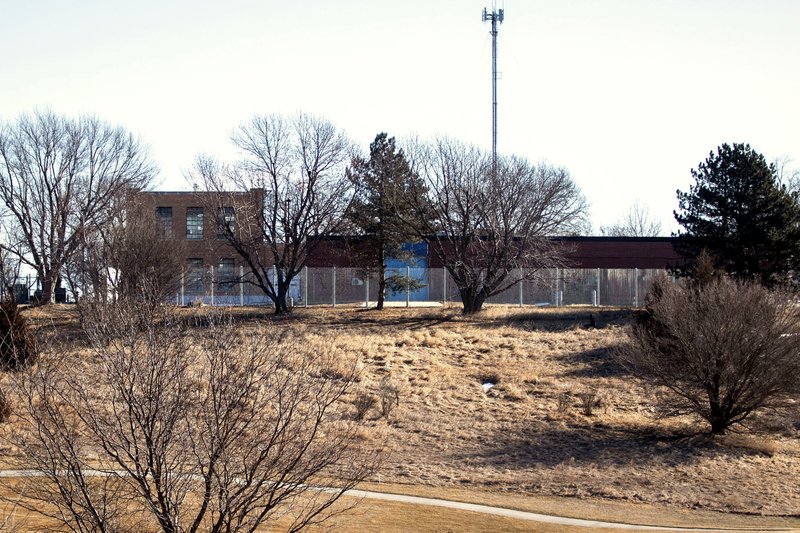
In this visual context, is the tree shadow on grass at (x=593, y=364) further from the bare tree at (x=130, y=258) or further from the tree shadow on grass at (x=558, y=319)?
the bare tree at (x=130, y=258)

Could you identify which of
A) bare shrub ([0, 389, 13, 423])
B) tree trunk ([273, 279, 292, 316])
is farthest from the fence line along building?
bare shrub ([0, 389, 13, 423])

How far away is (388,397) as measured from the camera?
26.9 m

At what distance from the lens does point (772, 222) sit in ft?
129

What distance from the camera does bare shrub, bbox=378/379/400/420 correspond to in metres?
25.6

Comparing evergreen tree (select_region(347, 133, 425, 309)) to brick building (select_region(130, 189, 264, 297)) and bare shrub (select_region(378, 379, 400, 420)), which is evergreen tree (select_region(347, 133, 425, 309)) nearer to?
brick building (select_region(130, 189, 264, 297))

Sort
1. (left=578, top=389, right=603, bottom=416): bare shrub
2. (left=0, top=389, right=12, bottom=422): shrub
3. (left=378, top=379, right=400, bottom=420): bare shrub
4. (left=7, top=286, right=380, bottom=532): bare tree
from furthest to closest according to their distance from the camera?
(left=578, top=389, right=603, bottom=416): bare shrub → (left=378, top=379, right=400, bottom=420): bare shrub → (left=0, top=389, right=12, bottom=422): shrub → (left=7, top=286, right=380, bottom=532): bare tree

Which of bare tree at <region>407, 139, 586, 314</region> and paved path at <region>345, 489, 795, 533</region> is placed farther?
bare tree at <region>407, 139, 586, 314</region>

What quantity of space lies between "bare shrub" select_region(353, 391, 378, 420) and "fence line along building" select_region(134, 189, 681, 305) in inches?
633

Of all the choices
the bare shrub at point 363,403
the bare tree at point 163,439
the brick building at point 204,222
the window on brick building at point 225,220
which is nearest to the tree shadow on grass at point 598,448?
the bare shrub at point 363,403

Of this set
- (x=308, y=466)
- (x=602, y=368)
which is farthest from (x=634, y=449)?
(x=308, y=466)

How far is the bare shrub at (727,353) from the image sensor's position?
22.5m

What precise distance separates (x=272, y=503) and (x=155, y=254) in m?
27.4

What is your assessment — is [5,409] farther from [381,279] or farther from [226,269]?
[226,269]

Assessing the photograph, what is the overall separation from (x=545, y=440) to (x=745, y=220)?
20.4 metres
